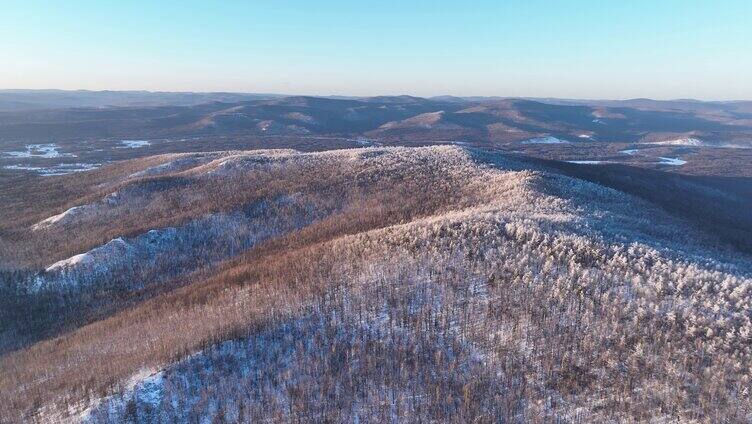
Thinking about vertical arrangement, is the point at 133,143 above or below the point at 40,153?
above

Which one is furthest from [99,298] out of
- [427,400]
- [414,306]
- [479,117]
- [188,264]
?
[479,117]

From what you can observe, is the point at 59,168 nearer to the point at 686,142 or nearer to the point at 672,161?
the point at 672,161

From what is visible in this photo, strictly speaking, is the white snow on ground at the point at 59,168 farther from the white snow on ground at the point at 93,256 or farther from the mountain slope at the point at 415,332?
the mountain slope at the point at 415,332

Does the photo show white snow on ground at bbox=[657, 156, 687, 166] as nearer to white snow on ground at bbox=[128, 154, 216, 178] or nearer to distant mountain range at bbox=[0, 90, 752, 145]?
distant mountain range at bbox=[0, 90, 752, 145]

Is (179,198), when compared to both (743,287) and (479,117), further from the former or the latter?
(479,117)

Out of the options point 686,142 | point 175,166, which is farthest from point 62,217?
point 686,142

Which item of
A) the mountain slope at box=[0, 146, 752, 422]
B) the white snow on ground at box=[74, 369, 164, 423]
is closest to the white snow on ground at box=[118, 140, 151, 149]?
the mountain slope at box=[0, 146, 752, 422]
